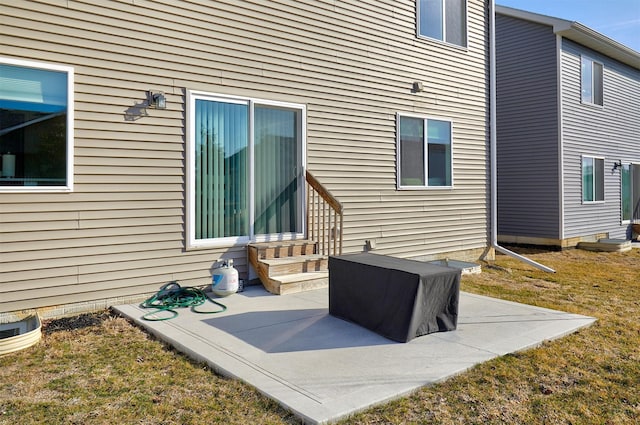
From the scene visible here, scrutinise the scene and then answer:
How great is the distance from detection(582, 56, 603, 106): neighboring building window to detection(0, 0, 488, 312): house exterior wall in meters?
6.16

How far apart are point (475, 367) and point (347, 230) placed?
357 cm

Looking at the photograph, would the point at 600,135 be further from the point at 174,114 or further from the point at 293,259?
the point at 174,114

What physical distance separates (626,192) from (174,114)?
43.4ft

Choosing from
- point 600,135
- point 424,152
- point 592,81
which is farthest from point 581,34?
point 424,152

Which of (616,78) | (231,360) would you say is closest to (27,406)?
(231,360)

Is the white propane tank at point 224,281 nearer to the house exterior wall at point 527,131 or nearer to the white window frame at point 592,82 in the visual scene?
the house exterior wall at point 527,131

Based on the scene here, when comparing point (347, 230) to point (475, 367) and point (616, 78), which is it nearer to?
point (475, 367)

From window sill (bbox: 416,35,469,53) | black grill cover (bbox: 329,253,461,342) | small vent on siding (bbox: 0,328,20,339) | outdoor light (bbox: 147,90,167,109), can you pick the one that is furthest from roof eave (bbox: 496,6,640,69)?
small vent on siding (bbox: 0,328,20,339)

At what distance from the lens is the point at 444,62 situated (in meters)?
8.06

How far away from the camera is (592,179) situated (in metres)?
11.9

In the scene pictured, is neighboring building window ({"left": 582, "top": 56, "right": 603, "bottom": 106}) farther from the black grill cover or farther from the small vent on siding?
the small vent on siding

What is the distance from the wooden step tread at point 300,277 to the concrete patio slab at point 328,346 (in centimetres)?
28

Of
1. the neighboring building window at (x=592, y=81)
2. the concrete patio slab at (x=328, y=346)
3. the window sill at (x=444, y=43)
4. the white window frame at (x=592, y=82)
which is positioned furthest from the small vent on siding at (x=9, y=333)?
the neighboring building window at (x=592, y=81)

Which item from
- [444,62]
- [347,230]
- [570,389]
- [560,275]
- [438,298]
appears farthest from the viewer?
[444,62]
